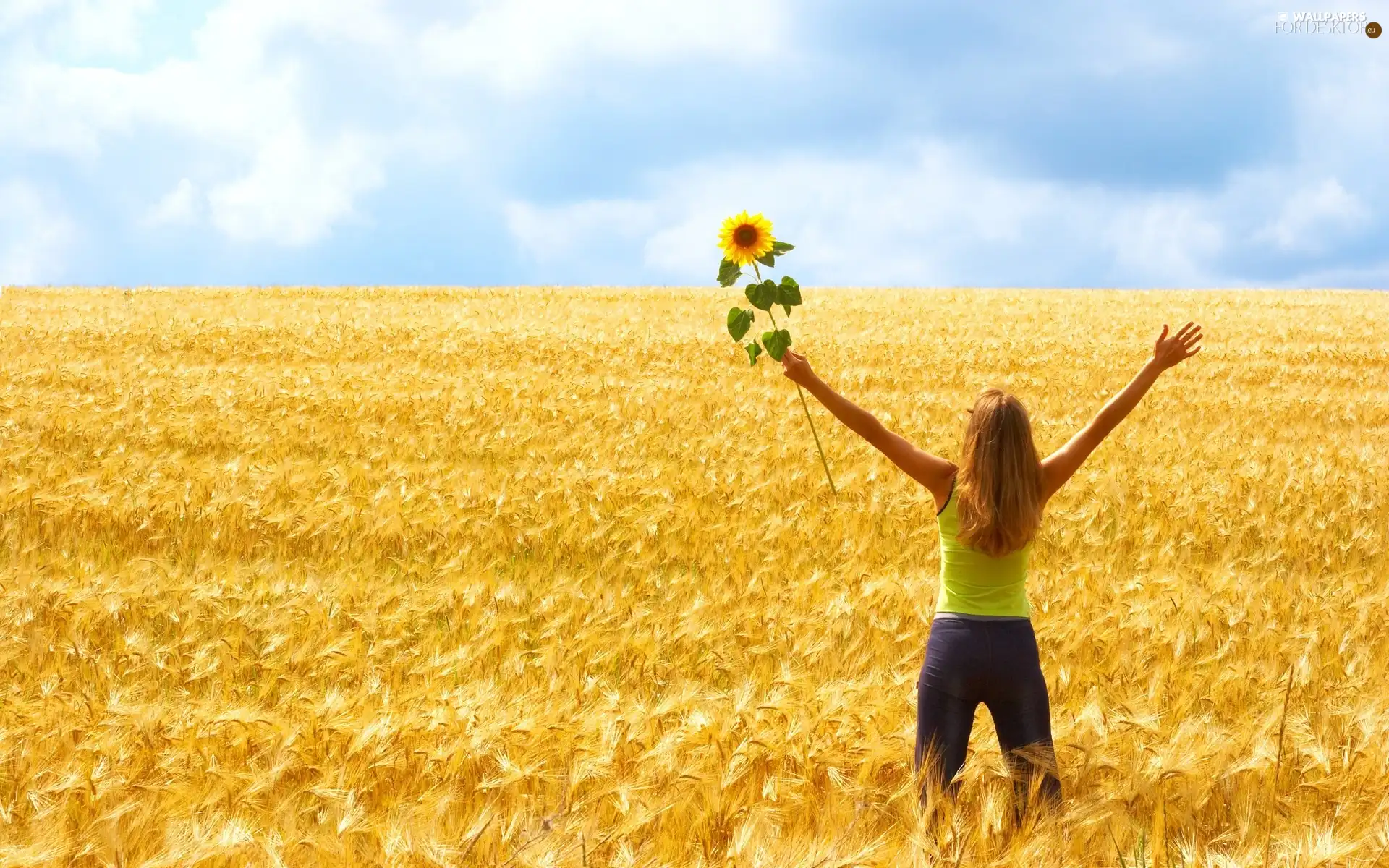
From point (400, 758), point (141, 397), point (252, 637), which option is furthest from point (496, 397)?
point (400, 758)

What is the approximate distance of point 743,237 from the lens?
506 centimetres

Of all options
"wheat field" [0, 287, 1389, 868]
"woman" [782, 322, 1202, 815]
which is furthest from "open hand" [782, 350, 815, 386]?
"wheat field" [0, 287, 1389, 868]

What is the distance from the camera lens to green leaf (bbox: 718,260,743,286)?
16.6ft

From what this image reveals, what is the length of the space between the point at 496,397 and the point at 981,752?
401 inches

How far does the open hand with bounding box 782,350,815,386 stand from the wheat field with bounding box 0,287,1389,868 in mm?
1205

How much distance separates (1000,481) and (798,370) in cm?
78

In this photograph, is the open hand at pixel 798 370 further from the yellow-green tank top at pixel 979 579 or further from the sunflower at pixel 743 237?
the sunflower at pixel 743 237

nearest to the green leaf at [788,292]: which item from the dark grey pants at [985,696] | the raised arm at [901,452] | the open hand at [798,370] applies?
the open hand at [798,370]

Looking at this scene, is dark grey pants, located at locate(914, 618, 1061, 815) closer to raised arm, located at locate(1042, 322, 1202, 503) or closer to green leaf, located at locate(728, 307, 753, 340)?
raised arm, located at locate(1042, 322, 1202, 503)

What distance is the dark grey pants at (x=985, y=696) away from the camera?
2955 millimetres

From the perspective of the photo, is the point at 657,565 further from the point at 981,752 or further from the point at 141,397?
the point at 141,397

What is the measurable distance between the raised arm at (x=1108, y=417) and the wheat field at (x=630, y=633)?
0.90 metres

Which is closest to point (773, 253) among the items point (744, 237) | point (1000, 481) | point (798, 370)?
point (744, 237)

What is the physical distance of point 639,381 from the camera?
14.5m
